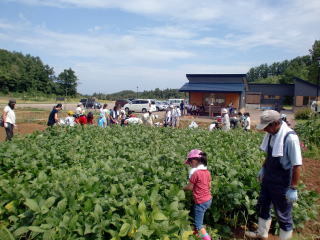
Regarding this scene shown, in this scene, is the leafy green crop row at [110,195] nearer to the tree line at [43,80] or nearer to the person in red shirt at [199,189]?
the person in red shirt at [199,189]

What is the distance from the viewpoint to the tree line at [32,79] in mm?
69875

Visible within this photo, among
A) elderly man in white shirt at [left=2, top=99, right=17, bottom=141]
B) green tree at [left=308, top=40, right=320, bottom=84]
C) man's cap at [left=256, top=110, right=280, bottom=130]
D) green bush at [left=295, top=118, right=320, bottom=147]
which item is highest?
green tree at [left=308, top=40, right=320, bottom=84]

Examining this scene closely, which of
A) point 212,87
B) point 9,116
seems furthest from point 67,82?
point 9,116

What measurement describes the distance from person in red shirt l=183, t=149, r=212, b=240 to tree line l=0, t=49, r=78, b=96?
6870 centimetres

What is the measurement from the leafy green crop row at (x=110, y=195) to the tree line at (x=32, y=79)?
67.4 m

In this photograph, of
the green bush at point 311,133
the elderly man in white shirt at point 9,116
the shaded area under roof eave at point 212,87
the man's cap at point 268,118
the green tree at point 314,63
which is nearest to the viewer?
the man's cap at point 268,118

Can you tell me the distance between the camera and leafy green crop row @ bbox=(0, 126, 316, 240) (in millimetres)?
2438

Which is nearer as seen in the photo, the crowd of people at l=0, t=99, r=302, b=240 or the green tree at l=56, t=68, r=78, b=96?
the crowd of people at l=0, t=99, r=302, b=240

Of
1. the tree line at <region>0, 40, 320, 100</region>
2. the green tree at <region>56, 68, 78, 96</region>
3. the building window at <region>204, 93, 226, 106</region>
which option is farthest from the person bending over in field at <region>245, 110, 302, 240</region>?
the green tree at <region>56, 68, 78, 96</region>

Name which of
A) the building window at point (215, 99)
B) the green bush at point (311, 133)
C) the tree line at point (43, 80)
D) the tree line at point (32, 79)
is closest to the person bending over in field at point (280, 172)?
the green bush at point (311, 133)

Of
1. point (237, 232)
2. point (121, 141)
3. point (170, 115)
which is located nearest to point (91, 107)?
point (170, 115)

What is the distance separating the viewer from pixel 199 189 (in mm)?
3629

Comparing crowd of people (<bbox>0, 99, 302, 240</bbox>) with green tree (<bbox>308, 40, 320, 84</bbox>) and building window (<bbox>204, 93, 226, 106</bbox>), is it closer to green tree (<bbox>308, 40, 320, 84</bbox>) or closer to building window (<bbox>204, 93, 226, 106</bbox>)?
building window (<bbox>204, 93, 226, 106</bbox>)

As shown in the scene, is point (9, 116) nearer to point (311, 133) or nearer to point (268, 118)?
point (268, 118)
